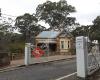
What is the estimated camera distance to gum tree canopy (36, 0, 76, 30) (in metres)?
82.2

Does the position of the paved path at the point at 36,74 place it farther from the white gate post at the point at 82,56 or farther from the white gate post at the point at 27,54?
the white gate post at the point at 27,54

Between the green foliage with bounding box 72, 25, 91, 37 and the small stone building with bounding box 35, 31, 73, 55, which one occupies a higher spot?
the green foliage with bounding box 72, 25, 91, 37

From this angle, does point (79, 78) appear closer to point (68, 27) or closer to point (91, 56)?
point (91, 56)

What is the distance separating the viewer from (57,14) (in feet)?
271

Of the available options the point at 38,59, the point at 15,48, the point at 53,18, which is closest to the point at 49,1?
the point at 53,18

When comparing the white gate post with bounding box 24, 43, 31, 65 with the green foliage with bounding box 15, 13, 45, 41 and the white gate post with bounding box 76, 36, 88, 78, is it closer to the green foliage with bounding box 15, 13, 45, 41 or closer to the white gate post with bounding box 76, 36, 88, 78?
the white gate post with bounding box 76, 36, 88, 78

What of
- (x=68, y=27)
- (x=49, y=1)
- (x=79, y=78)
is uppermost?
(x=49, y=1)

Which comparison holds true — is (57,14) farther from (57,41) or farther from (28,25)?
(57,41)

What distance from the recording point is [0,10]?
48594mm

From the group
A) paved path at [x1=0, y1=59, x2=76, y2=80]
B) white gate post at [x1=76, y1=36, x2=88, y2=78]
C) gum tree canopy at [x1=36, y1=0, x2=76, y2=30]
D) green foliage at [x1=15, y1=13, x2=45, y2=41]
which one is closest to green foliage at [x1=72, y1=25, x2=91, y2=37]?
gum tree canopy at [x1=36, y1=0, x2=76, y2=30]

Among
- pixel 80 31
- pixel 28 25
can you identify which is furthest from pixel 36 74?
pixel 80 31

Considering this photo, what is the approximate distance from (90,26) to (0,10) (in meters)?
57.5

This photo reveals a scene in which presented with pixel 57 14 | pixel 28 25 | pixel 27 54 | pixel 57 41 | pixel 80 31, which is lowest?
pixel 27 54

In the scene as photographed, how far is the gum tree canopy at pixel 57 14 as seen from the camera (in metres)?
82.2
